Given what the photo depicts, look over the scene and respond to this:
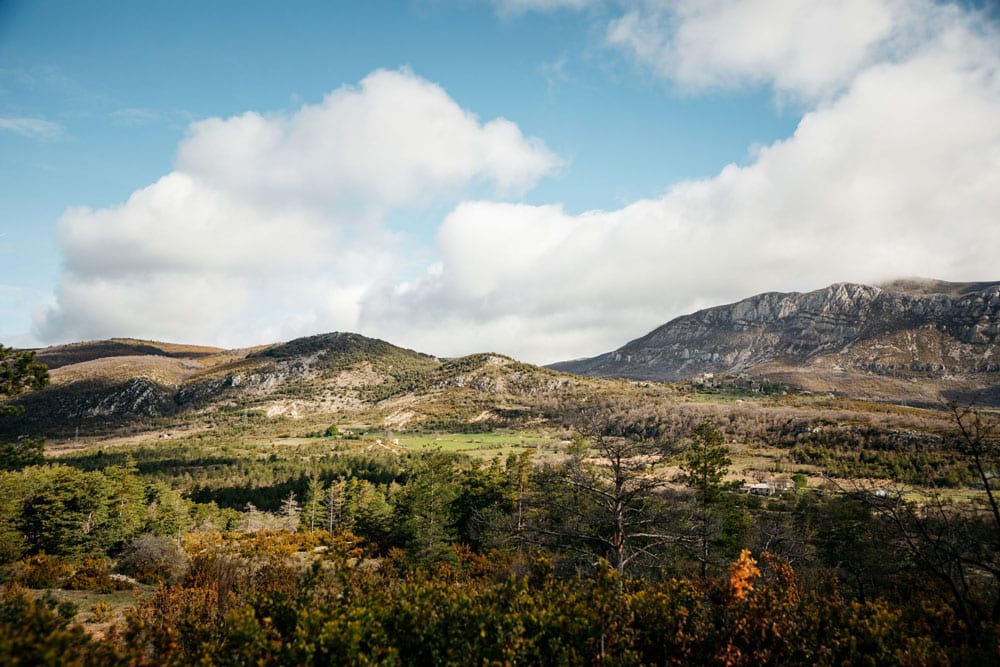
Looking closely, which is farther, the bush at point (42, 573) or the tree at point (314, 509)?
the tree at point (314, 509)

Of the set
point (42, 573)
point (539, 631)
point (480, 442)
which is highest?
point (539, 631)

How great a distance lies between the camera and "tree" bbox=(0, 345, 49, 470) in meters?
18.8

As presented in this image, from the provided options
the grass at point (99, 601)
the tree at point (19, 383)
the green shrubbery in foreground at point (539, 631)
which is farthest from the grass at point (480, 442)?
the green shrubbery in foreground at point (539, 631)

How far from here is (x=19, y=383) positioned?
1933 centimetres

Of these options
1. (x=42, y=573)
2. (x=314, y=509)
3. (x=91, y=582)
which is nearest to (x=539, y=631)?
(x=91, y=582)

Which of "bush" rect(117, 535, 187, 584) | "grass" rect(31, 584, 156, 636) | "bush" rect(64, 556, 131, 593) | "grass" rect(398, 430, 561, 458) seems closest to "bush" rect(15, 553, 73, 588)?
"bush" rect(64, 556, 131, 593)

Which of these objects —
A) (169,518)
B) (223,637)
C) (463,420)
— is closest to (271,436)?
(463,420)

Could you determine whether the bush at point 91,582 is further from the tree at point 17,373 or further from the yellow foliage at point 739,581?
the yellow foliage at point 739,581

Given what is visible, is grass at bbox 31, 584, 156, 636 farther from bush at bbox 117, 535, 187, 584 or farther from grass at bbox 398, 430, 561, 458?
grass at bbox 398, 430, 561, 458

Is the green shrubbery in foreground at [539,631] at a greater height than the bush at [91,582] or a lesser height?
greater

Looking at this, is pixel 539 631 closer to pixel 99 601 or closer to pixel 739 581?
pixel 739 581

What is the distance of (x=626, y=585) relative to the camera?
11570 millimetres

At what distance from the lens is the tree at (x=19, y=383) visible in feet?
61.7

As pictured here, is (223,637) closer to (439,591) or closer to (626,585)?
(439,591)
